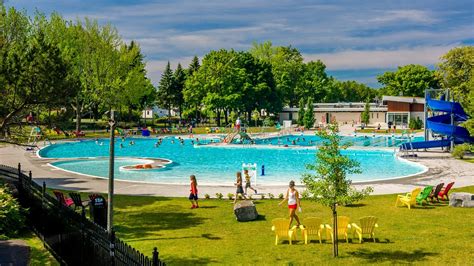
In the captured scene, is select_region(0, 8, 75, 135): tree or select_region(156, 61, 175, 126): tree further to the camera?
select_region(156, 61, 175, 126): tree

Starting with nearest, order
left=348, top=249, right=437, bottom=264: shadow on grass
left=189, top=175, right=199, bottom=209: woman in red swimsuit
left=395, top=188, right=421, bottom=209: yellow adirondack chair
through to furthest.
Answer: left=348, top=249, right=437, bottom=264: shadow on grass < left=395, top=188, right=421, bottom=209: yellow adirondack chair < left=189, top=175, right=199, bottom=209: woman in red swimsuit

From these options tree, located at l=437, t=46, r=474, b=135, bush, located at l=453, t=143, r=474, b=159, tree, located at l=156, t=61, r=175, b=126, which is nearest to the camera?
bush, located at l=453, t=143, r=474, b=159

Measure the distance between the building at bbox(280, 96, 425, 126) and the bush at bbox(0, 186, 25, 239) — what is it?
80.5 meters

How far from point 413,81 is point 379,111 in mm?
21254

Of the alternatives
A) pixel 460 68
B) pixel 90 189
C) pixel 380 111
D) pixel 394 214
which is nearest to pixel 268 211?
pixel 394 214

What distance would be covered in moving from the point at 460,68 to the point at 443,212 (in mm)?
68574

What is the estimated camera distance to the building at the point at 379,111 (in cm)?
8600

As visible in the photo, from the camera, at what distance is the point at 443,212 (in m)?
18.9

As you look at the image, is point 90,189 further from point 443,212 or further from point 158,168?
point 443,212

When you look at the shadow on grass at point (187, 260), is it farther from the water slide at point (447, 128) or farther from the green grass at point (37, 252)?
the water slide at point (447, 128)

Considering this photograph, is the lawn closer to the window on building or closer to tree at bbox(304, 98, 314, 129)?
tree at bbox(304, 98, 314, 129)

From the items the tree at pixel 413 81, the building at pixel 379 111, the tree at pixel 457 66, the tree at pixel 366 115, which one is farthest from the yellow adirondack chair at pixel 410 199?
the tree at pixel 413 81

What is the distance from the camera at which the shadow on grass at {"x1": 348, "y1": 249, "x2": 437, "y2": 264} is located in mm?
12793

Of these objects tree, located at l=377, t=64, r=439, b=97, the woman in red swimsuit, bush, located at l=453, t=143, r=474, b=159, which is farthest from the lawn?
tree, located at l=377, t=64, r=439, b=97
